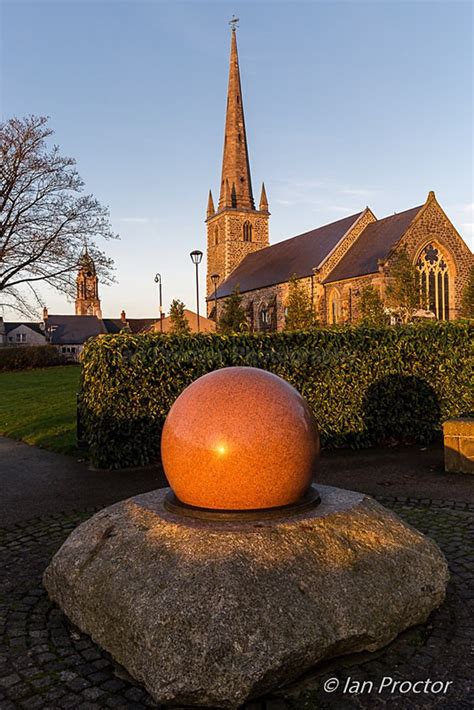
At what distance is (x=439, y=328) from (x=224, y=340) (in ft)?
14.1

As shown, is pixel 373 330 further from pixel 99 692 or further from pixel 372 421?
pixel 99 692

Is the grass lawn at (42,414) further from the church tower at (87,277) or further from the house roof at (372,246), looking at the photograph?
the house roof at (372,246)

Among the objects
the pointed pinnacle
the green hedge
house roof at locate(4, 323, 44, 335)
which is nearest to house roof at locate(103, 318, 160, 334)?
house roof at locate(4, 323, 44, 335)

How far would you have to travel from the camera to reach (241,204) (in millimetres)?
71188

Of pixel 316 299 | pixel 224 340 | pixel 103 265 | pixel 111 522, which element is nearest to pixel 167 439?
pixel 111 522

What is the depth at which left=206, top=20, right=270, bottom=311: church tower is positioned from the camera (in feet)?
230

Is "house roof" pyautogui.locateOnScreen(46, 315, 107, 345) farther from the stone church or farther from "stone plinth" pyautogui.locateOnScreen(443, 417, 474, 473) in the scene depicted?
"stone plinth" pyautogui.locateOnScreen(443, 417, 474, 473)

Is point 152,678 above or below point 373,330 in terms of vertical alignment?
below

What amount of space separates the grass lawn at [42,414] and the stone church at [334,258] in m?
19.7

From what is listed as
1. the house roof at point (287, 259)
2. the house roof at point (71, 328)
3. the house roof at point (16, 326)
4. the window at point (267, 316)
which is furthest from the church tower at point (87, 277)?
the house roof at point (16, 326)

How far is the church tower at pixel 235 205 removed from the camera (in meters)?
70.2

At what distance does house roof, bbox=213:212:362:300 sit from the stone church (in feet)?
0.39

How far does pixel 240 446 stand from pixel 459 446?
217 inches

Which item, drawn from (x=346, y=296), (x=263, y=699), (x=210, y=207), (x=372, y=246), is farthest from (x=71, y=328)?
(x=263, y=699)
